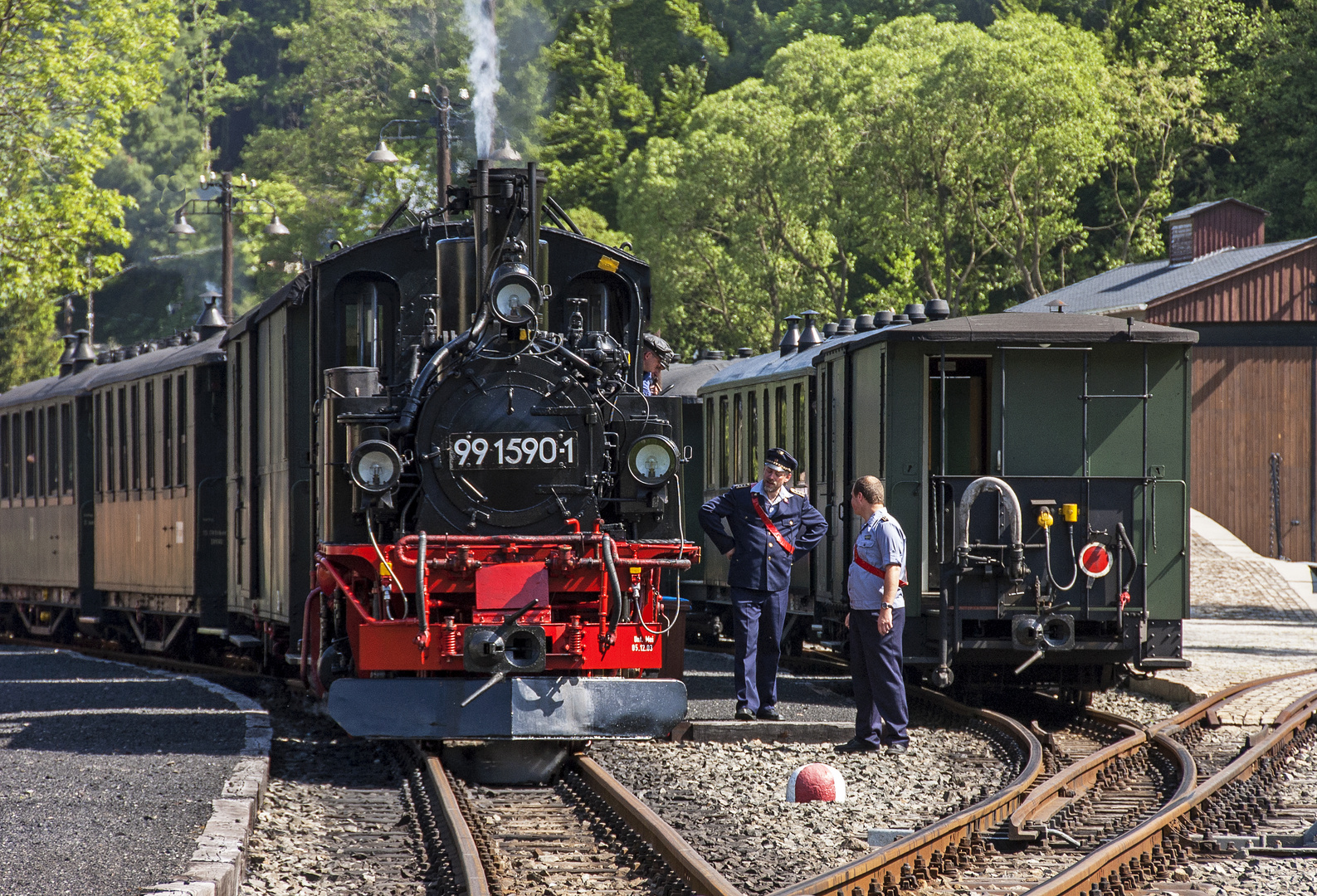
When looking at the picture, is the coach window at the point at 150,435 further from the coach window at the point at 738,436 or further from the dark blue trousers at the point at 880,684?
the dark blue trousers at the point at 880,684

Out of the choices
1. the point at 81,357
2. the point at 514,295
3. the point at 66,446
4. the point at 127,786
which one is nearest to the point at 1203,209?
the point at 81,357

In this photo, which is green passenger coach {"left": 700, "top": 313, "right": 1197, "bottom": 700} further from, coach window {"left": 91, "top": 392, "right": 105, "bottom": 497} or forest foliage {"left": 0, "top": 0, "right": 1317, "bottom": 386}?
coach window {"left": 91, "top": 392, "right": 105, "bottom": 497}

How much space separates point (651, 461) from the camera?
30.1 ft

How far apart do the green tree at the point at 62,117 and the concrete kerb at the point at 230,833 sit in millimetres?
18396

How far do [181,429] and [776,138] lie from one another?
2402 cm

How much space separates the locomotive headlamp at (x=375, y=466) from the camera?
869cm

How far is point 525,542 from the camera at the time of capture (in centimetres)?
877

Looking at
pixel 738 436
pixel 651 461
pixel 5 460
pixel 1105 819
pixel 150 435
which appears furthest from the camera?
pixel 5 460

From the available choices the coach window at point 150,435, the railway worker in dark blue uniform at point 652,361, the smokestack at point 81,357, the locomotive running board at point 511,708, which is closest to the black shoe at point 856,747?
the locomotive running board at point 511,708

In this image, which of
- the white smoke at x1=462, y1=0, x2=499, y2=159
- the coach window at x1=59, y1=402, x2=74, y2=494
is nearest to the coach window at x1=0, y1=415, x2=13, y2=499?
the coach window at x1=59, y1=402, x2=74, y2=494

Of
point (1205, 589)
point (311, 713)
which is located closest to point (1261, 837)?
point (311, 713)

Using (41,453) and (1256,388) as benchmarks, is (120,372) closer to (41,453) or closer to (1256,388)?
(41,453)

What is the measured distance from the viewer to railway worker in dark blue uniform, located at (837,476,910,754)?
9.94 metres

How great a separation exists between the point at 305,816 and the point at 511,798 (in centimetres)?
112
